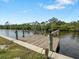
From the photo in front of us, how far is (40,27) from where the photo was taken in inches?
1670

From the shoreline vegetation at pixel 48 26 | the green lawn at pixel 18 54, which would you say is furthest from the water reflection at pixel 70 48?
the shoreline vegetation at pixel 48 26

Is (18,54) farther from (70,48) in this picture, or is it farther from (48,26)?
(48,26)

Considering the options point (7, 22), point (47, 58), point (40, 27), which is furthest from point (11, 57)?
point (7, 22)

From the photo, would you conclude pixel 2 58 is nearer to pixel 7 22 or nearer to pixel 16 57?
pixel 16 57

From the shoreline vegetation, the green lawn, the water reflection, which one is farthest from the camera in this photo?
the shoreline vegetation

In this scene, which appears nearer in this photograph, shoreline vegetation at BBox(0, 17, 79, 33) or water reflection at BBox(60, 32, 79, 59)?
water reflection at BBox(60, 32, 79, 59)

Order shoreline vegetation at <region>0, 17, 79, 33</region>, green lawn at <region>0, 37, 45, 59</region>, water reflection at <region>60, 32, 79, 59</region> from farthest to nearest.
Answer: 1. shoreline vegetation at <region>0, 17, 79, 33</region>
2. water reflection at <region>60, 32, 79, 59</region>
3. green lawn at <region>0, 37, 45, 59</region>

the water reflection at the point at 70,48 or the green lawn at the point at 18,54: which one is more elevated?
the green lawn at the point at 18,54

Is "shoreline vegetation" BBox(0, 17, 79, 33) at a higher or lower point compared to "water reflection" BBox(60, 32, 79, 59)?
higher

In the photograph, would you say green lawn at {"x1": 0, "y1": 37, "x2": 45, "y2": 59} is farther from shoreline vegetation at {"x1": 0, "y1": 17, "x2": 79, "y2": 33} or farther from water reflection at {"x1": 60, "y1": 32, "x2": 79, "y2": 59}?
shoreline vegetation at {"x1": 0, "y1": 17, "x2": 79, "y2": 33}

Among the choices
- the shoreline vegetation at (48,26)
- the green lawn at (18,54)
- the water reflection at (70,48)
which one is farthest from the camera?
the shoreline vegetation at (48,26)

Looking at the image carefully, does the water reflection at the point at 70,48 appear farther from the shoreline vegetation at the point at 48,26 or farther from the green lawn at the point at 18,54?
the shoreline vegetation at the point at 48,26

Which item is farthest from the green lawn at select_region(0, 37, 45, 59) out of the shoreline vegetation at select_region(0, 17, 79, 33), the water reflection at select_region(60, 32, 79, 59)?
the shoreline vegetation at select_region(0, 17, 79, 33)

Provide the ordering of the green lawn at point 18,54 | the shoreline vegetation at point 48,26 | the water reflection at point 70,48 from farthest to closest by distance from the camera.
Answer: the shoreline vegetation at point 48,26 < the water reflection at point 70,48 < the green lawn at point 18,54
